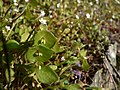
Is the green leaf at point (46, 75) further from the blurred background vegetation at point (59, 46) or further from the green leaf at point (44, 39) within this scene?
the green leaf at point (44, 39)

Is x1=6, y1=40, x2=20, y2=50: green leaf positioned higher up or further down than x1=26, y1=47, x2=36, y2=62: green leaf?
higher up

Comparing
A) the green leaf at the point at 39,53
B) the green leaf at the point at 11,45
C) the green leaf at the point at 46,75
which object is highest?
the green leaf at the point at 11,45

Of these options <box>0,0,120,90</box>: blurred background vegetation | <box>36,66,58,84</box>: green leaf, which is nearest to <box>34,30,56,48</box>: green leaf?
<box>0,0,120,90</box>: blurred background vegetation

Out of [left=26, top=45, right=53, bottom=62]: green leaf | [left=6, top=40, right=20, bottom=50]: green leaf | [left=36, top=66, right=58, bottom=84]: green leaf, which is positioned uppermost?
[left=6, top=40, right=20, bottom=50]: green leaf

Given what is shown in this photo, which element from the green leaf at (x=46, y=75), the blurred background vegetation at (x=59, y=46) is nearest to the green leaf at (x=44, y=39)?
the blurred background vegetation at (x=59, y=46)

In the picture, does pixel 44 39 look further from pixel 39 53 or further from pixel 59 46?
pixel 59 46

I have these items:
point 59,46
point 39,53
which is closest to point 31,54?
point 39,53

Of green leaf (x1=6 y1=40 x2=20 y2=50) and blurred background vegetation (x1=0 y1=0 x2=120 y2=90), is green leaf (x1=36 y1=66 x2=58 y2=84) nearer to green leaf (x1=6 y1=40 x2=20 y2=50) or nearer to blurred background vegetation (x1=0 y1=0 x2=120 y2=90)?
blurred background vegetation (x1=0 y1=0 x2=120 y2=90)
